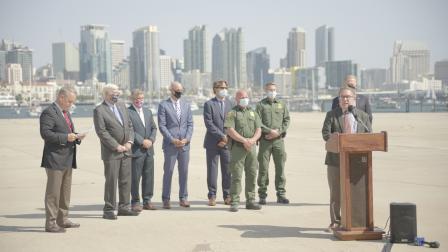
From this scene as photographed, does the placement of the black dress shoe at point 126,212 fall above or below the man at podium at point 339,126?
below

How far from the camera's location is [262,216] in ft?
29.8

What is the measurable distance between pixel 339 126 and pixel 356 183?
98 centimetres

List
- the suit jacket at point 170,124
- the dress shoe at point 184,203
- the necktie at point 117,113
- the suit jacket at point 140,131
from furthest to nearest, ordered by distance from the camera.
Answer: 1. the suit jacket at point 170,124
2. the dress shoe at point 184,203
3. the suit jacket at point 140,131
4. the necktie at point 117,113

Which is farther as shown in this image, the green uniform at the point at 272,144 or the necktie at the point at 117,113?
the green uniform at the point at 272,144

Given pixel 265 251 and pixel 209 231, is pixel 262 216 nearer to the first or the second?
pixel 209 231

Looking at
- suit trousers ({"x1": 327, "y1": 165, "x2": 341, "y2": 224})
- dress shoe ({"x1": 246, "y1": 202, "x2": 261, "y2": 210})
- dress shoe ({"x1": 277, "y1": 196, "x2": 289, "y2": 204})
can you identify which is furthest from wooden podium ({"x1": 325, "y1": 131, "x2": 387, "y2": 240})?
dress shoe ({"x1": 277, "y1": 196, "x2": 289, "y2": 204})

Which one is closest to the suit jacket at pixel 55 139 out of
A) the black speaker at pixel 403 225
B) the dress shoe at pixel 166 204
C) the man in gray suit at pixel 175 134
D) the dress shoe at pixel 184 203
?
the dress shoe at pixel 166 204

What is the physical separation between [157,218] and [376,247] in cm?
345

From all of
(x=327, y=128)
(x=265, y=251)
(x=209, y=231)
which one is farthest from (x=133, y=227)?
(x=327, y=128)

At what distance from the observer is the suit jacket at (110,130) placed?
8984mm

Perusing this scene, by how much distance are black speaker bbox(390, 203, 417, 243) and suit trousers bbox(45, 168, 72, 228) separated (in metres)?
4.38

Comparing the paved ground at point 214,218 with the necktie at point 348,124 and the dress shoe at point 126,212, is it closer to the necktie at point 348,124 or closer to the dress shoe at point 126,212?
the dress shoe at point 126,212

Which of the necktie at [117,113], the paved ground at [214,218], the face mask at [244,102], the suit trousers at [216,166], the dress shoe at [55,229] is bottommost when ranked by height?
the paved ground at [214,218]

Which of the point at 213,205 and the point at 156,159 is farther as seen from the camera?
the point at 156,159
